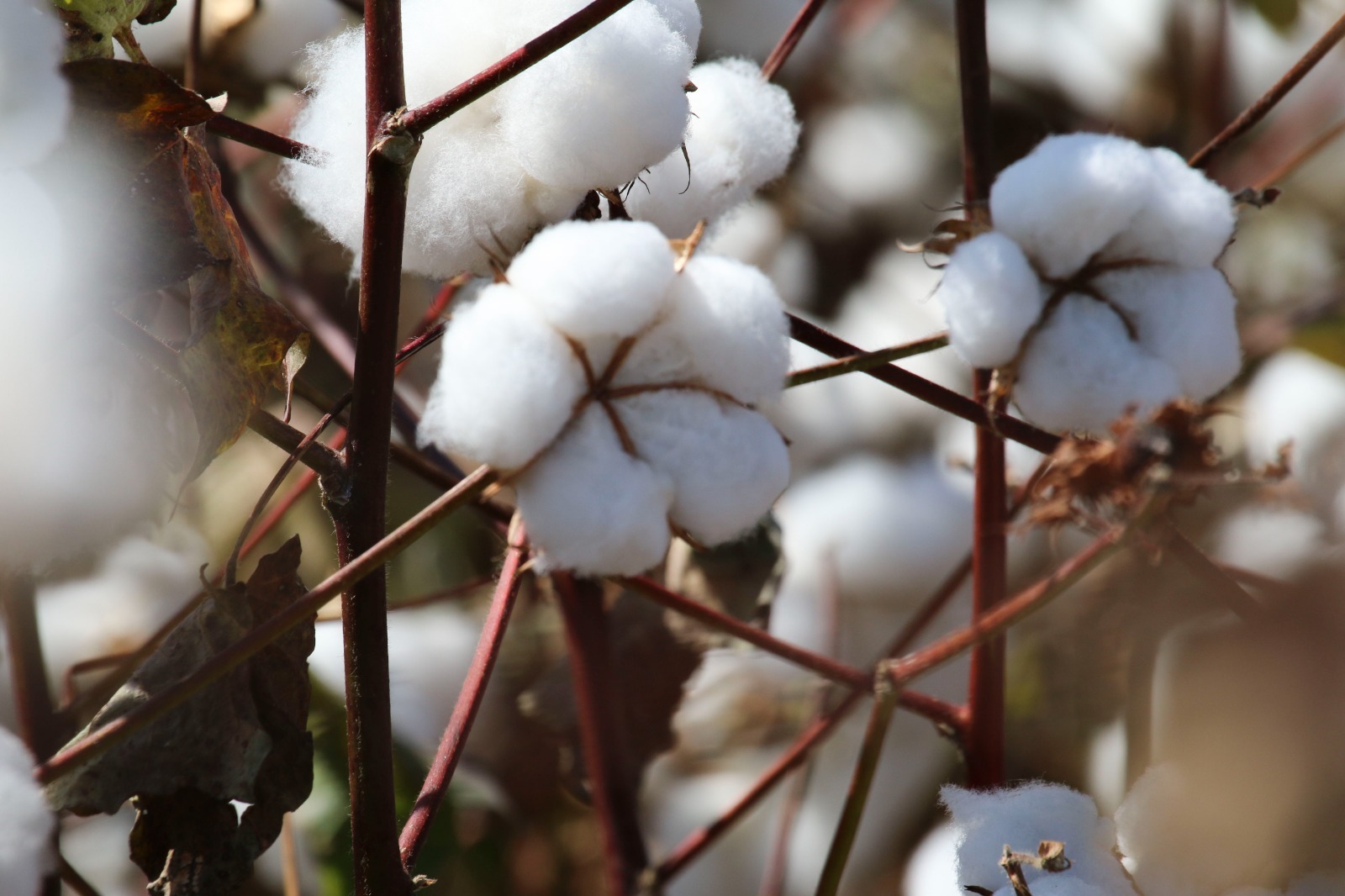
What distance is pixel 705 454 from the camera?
1.56 feet

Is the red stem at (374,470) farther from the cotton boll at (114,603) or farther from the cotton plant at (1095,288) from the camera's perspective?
the cotton boll at (114,603)

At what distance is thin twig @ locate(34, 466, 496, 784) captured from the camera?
1.55 feet

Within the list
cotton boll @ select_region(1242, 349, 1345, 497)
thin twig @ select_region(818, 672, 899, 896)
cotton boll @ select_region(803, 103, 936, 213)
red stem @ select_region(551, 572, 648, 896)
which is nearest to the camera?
thin twig @ select_region(818, 672, 899, 896)

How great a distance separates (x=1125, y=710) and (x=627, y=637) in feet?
1.23

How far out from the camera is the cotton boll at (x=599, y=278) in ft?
1.48

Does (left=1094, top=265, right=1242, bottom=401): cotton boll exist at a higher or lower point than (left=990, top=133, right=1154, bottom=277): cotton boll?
lower

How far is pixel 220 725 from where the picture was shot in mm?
564

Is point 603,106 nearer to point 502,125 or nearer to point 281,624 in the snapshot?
point 502,125

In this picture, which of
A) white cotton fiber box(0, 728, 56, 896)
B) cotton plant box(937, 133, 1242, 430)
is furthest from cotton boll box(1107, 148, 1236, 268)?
white cotton fiber box(0, 728, 56, 896)

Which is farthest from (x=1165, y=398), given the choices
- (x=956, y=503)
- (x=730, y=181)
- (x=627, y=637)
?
(x=956, y=503)

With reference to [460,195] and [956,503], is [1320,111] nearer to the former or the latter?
[956,503]

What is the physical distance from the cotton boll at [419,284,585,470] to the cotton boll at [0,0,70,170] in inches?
6.9

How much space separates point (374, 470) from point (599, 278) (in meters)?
0.14

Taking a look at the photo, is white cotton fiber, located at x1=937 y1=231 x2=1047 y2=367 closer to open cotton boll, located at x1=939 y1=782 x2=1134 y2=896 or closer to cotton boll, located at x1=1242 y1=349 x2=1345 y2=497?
open cotton boll, located at x1=939 y1=782 x2=1134 y2=896
